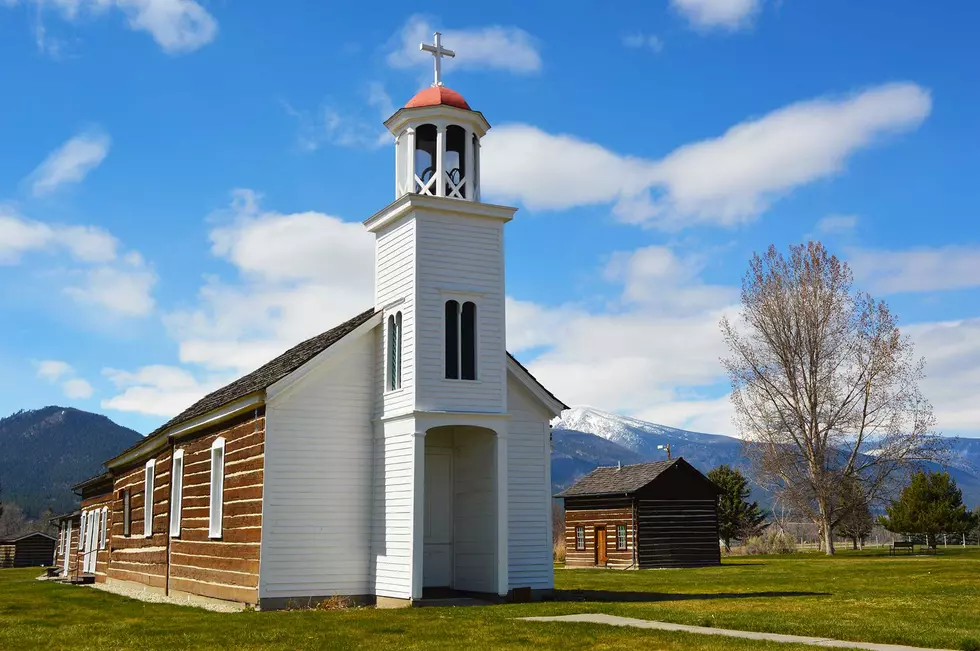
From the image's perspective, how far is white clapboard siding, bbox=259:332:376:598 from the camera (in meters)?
20.1

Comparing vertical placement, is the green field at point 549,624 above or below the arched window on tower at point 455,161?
below

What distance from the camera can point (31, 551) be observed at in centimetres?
8125

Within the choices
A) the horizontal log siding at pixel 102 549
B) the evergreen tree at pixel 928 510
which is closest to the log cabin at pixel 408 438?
the horizontal log siding at pixel 102 549

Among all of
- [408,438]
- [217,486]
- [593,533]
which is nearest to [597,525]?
[593,533]

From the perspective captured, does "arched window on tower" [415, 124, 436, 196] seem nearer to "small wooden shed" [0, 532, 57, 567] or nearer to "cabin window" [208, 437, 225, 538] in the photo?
"cabin window" [208, 437, 225, 538]

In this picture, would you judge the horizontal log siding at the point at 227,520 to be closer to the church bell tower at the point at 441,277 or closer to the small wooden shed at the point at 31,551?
the church bell tower at the point at 441,277

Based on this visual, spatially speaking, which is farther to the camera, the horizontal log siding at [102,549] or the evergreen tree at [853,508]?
the evergreen tree at [853,508]

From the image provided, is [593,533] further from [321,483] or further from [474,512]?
[321,483]

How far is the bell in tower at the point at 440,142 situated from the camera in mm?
22141

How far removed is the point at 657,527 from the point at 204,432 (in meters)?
24.2

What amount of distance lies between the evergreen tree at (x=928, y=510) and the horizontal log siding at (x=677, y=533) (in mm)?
19186

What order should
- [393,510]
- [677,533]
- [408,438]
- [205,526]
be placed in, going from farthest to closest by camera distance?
1. [677,533]
2. [205,526]
3. [393,510]
4. [408,438]

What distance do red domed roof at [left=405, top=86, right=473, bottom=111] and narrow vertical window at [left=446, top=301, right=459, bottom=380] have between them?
476 centimetres

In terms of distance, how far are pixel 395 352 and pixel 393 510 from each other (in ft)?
11.3
